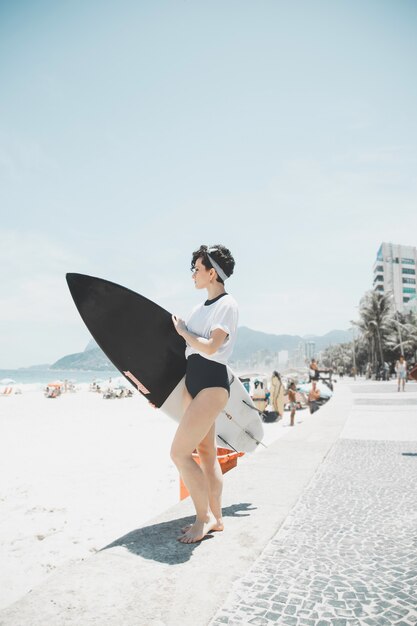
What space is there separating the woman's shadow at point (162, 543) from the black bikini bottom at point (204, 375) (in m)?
0.90

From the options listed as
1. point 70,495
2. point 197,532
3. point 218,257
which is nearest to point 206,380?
point 218,257

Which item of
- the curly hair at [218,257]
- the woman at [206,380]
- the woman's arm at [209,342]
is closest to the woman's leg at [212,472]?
the woman at [206,380]

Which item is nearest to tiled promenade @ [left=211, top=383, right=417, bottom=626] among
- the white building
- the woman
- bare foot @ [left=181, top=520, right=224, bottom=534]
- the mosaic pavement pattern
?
the mosaic pavement pattern

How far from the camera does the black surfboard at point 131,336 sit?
9.61ft

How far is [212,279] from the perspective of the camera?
272 centimetres

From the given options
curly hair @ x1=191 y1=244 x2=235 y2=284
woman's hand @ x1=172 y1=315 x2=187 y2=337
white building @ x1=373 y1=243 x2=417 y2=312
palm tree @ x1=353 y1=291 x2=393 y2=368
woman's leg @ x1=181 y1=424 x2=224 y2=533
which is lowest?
woman's leg @ x1=181 y1=424 x2=224 y2=533

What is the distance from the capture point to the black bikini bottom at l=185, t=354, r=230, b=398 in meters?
2.51

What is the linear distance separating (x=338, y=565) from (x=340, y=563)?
1.3 inches

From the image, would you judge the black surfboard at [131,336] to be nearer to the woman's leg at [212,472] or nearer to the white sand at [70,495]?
the woman's leg at [212,472]

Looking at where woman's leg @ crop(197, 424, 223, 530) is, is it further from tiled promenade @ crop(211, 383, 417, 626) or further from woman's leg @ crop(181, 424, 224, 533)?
tiled promenade @ crop(211, 383, 417, 626)

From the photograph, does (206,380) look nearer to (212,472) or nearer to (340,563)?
(212,472)

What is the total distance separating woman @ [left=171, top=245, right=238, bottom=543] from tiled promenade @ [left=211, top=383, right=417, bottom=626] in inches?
19.2

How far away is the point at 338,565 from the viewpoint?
2238 mm

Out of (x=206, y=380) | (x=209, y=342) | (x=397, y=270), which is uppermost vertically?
(x=397, y=270)
